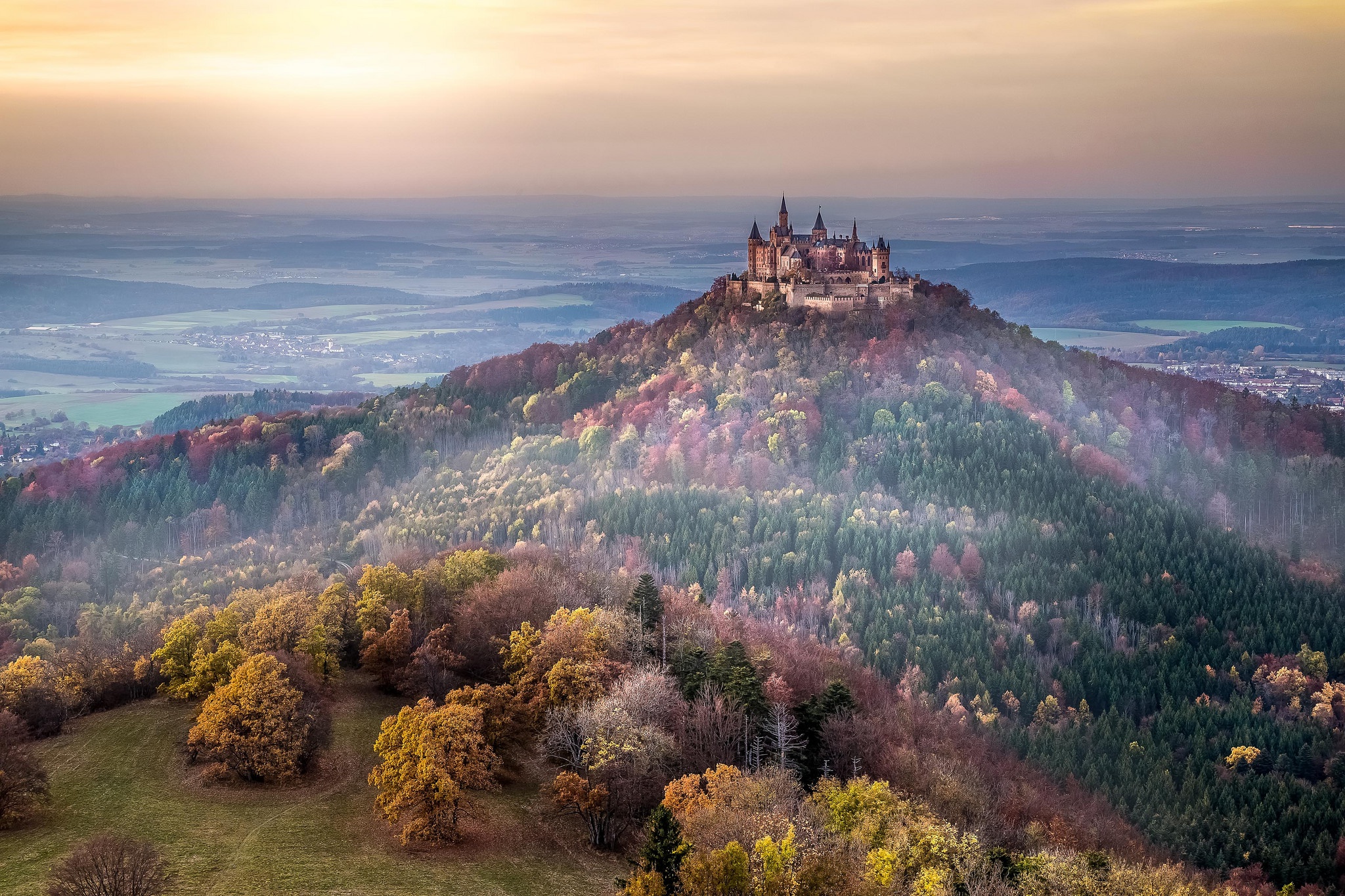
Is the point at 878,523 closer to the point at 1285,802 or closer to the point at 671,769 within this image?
the point at 1285,802

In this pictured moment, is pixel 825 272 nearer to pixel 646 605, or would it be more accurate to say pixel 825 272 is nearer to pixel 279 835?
pixel 646 605

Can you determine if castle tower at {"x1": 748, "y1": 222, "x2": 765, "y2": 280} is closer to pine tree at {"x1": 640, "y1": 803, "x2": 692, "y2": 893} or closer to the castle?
the castle

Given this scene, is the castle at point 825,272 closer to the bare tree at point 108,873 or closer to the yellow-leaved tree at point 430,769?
the yellow-leaved tree at point 430,769

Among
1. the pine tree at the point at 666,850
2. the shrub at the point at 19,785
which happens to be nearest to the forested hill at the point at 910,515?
the shrub at the point at 19,785

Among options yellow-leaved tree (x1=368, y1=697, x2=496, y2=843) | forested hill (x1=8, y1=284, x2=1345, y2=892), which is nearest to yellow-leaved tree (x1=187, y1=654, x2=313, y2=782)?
yellow-leaved tree (x1=368, y1=697, x2=496, y2=843)

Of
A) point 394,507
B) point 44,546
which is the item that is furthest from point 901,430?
point 44,546

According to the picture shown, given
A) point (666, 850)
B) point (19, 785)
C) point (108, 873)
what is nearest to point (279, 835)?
point (108, 873)
